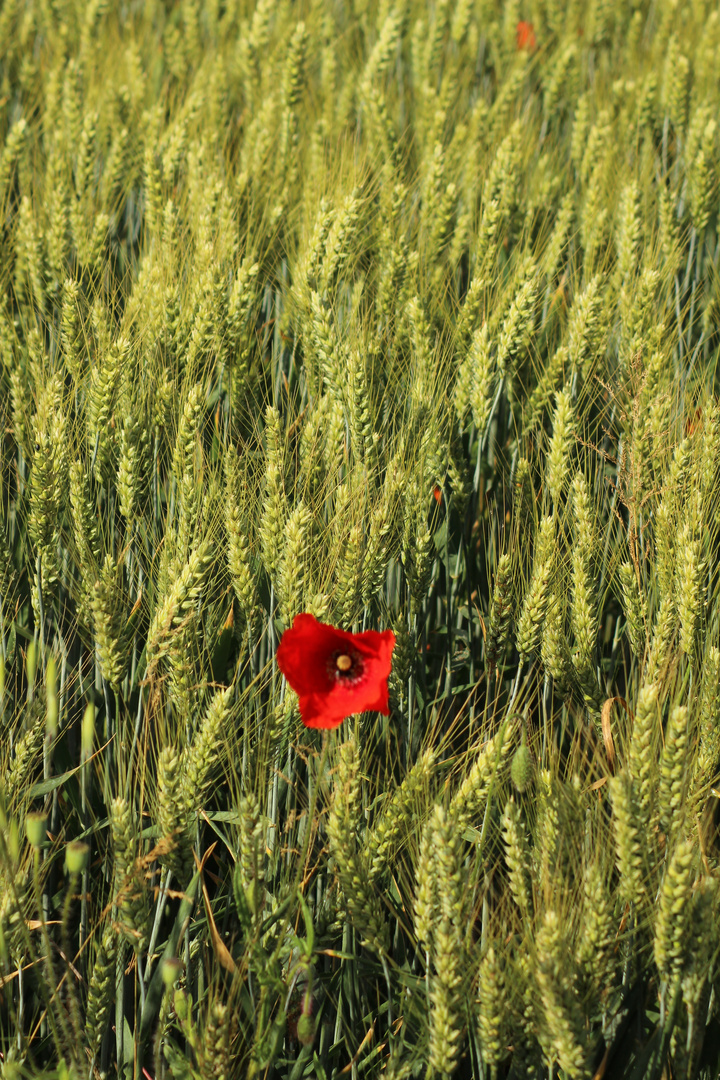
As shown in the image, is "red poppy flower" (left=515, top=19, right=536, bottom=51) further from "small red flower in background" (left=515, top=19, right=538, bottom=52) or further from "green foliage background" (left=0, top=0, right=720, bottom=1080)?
"green foliage background" (left=0, top=0, right=720, bottom=1080)

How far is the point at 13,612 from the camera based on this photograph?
140 cm

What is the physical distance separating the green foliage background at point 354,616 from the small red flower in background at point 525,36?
2.89ft

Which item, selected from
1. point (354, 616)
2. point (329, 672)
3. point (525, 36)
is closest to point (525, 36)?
point (525, 36)

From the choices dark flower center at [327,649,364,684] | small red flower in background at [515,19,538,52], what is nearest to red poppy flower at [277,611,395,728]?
dark flower center at [327,649,364,684]

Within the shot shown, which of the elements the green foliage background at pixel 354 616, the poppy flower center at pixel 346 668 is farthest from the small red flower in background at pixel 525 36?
the poppy flower center at pixel 346 668

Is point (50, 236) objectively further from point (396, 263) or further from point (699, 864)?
point (699, 864)

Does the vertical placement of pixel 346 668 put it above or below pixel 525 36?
below

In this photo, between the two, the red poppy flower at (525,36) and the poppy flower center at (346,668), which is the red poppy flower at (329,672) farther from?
the red poppy flower at (525,36)

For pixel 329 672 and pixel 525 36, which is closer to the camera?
pixel 329 672

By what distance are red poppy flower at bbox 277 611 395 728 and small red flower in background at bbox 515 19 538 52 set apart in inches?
97.9

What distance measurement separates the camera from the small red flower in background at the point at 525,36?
2.87 metres

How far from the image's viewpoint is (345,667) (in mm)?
1024

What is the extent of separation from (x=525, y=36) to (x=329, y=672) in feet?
8.68

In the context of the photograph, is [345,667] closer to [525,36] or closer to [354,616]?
[354,616]
